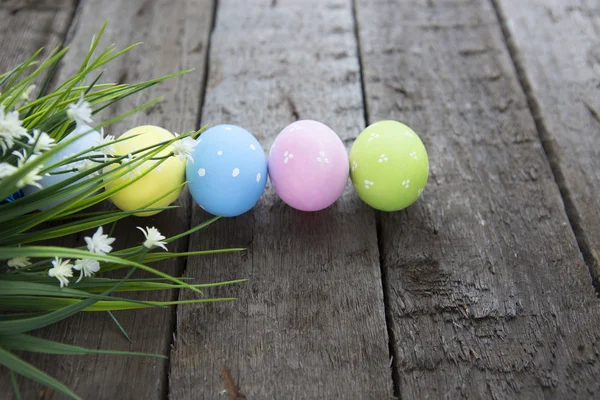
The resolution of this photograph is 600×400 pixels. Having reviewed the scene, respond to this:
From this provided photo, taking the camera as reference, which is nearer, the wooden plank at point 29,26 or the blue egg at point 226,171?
the blue egg at point 226,171

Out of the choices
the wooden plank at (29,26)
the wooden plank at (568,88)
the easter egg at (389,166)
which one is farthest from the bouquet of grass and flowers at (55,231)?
the wooden plank at (568,88)

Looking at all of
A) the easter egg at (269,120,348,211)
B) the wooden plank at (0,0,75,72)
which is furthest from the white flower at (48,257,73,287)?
the wooden plank at (0,0,75,72)

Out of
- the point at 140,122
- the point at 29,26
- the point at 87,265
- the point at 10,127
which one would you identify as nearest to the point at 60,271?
the point at 87,265

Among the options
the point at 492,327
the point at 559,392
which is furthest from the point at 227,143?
the point at 559,392

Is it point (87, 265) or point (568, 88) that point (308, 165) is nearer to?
point (87, 265)

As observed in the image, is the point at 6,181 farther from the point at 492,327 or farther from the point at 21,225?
the point at 492,327

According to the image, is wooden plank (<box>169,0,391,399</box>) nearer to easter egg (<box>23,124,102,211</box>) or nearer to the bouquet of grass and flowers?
the bouquet of grass and flowers

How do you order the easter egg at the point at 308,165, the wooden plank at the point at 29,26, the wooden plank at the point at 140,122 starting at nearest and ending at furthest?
the wooden plank at the point at 140,122 < the easter egg at the point at 308,165 < the wooden plank at the point at 29,26

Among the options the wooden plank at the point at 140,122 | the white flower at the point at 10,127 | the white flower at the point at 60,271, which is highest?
the white flower at the point at 10,127

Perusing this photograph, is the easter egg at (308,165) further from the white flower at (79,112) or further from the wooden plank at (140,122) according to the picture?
the white flower at (79,112)
